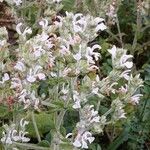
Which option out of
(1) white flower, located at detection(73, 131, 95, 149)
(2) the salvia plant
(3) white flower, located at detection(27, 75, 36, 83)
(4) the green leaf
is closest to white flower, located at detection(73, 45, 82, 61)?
(2) the salvia plant

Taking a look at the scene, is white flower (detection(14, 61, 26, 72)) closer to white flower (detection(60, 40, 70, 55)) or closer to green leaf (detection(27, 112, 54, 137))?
white flower (detection(60, 40, 70, 55))

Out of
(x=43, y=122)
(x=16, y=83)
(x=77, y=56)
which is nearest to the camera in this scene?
(x=77, y=56)

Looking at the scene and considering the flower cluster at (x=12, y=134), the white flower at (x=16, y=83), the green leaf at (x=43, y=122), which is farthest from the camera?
the green leaf at (x=43, y=122)

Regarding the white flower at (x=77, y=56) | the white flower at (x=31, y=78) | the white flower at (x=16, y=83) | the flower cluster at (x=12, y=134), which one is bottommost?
the flower cluster at (x=12, y=134)

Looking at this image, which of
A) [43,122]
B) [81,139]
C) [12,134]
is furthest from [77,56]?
[43,122]

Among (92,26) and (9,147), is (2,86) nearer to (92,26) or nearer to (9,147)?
(9,147)

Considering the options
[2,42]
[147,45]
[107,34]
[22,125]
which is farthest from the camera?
[107,34]

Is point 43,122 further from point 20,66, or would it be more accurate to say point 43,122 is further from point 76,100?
point 20,66

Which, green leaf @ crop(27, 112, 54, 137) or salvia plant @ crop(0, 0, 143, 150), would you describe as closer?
salvia plant @ crop(0, 0, 143, 150)

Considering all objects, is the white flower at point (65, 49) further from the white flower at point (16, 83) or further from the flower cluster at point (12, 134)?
the flower cluster at point (12, 134)

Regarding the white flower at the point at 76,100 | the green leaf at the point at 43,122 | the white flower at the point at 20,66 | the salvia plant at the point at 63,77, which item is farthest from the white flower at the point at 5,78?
the green leaf at the point at 43,122

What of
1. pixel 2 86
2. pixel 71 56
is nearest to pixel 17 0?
pixel 2 86
